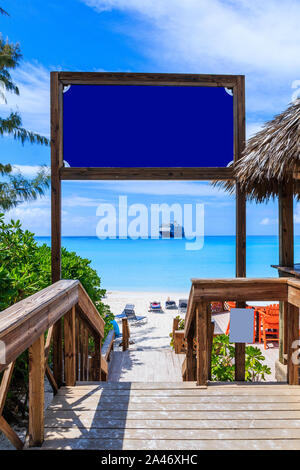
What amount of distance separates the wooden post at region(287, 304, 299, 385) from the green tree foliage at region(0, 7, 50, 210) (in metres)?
12.7

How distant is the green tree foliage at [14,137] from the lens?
12.5 metres

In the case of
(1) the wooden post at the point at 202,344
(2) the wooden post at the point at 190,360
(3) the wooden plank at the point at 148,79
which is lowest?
(2) the wooden post at the point at 190,360

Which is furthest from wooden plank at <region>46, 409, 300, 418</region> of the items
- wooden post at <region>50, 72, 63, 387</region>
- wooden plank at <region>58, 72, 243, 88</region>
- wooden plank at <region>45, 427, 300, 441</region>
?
wooden plank at <region>58, 72, 243, 88</region>

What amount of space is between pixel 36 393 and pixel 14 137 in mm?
13629

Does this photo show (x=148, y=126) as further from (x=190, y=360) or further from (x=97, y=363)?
(x=97, y=363)

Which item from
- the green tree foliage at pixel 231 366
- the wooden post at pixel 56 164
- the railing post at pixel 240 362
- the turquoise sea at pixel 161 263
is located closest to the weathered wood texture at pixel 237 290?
the railing post at pixel 240 362

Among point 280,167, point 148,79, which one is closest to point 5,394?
point 280,167

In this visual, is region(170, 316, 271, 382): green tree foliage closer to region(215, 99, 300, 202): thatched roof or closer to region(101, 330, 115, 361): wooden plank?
region(215, 99, 300, 202): thatched roof

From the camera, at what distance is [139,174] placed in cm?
340

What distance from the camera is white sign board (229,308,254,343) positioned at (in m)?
3.02

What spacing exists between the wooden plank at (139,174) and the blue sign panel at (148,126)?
74 millimetres

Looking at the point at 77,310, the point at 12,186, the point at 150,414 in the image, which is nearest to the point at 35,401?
the point at 150,414

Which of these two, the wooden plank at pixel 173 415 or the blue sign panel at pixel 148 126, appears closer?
the wooden plank at pixel 173 415

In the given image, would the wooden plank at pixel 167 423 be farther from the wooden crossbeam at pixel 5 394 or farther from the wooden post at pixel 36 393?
the wooden crossbeam at pixel 5 394
